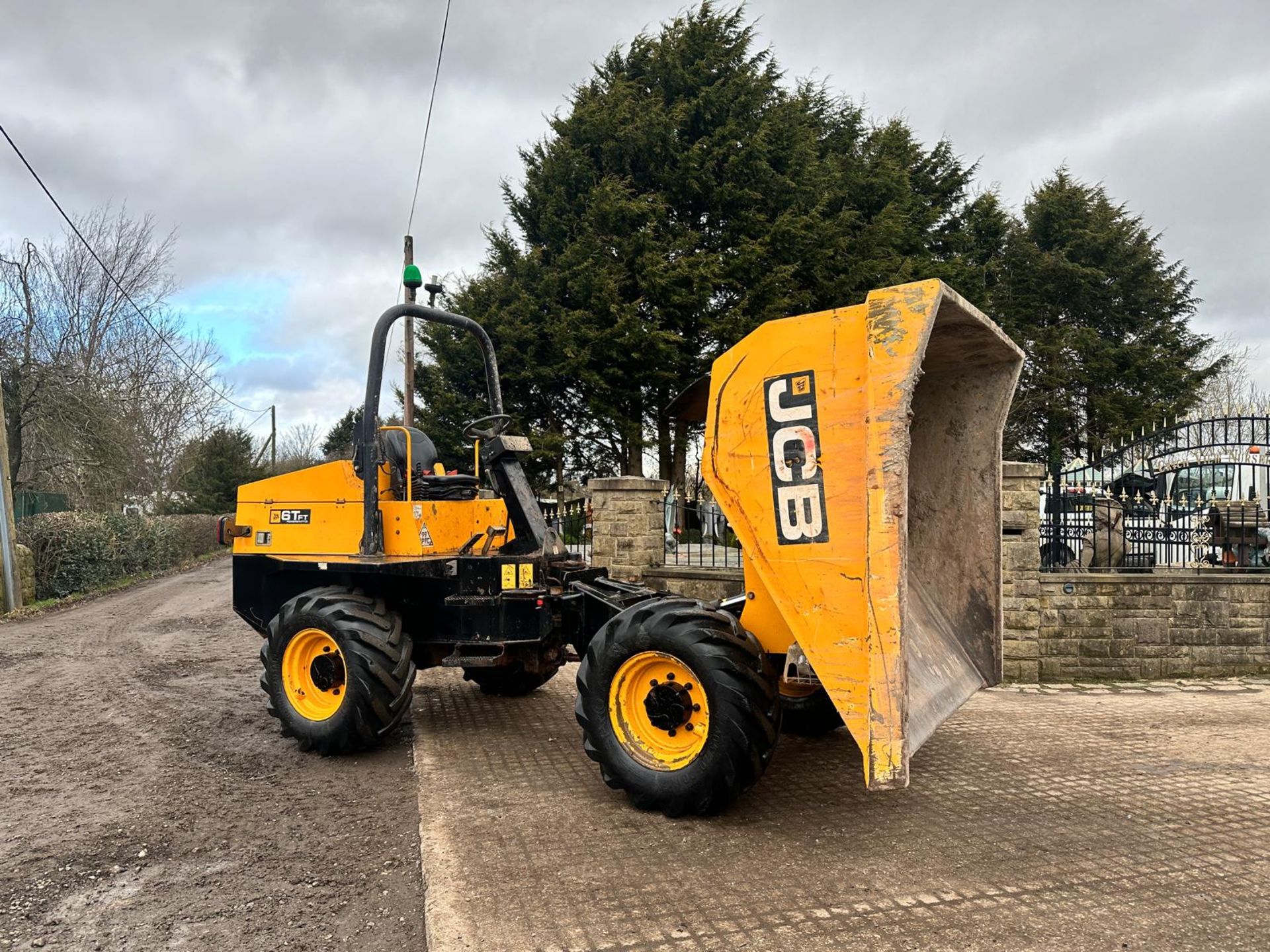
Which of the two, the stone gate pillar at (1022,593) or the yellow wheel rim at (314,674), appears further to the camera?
the stone gate pillar at (1022,593)

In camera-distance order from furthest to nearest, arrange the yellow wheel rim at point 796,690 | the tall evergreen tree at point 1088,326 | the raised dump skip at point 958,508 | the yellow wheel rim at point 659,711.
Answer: the tall evergreen tree at point 1088,326, the raised dump skip at point 958,508, the yellow wheel rim at point 796,690, the yellow wheel rim at point 659,711

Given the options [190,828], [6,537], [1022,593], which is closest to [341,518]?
[190,828]

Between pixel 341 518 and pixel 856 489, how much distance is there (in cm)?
385

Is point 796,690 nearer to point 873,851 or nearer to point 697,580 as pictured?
point 873,851

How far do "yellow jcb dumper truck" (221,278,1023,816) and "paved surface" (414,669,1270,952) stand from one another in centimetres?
42

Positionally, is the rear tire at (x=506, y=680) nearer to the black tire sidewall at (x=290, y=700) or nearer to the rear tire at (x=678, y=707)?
the black tire sidewall at (x=290, y=700)

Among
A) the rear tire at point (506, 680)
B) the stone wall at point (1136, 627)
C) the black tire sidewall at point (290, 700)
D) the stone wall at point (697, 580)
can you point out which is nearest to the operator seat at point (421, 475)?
the black tire sidewall at point (290, 700)

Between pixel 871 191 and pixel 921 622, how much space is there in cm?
1737

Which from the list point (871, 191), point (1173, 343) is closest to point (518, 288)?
point (871, 191)

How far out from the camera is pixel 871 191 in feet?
66.5

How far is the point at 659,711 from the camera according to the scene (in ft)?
14.7

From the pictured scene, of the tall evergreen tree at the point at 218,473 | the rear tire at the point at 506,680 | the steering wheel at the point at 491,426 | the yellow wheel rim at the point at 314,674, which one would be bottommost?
the rear tire at the point at 506,680

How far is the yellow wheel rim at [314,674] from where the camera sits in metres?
5.78

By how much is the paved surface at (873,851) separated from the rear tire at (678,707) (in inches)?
9.0
